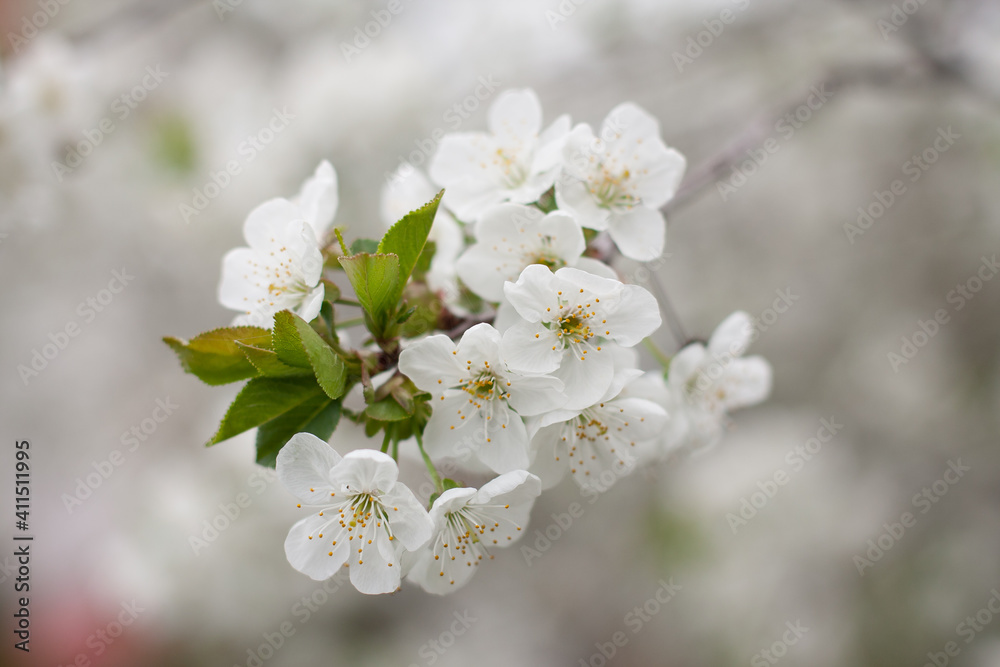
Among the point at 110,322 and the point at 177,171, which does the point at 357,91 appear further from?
the point at 110,322

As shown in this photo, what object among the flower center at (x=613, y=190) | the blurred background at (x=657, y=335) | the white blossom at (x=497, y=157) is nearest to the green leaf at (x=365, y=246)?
the white blossom at (x=497, y=157)

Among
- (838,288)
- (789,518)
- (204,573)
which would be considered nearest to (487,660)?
(204,573)

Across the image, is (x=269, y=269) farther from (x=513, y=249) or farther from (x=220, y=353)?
(x=513, y=249)

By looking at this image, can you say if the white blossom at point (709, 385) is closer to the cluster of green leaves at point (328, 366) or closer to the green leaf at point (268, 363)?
the cluster of green leaves at point (328, 366)

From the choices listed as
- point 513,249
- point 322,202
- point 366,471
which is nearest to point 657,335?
point 513,249

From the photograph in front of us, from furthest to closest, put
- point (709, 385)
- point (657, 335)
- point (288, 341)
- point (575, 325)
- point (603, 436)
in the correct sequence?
point (657, 335)
point (709, 385)
point (603, 436)
point (575, 325)
point (288, 341)
